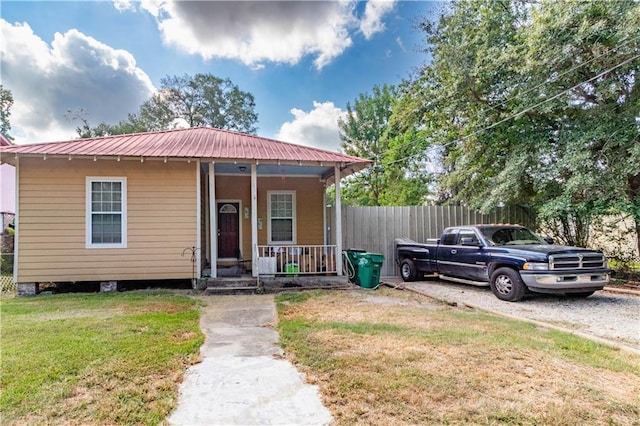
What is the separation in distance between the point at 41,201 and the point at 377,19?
41.5ft

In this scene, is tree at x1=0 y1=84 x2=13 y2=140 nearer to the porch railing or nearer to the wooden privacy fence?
the porch railing

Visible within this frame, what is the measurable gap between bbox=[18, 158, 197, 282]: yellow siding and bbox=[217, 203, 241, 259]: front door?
7.14ft

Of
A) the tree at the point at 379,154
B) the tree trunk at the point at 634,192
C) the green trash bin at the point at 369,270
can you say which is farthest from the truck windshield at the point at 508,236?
the tree at the point at 379,154

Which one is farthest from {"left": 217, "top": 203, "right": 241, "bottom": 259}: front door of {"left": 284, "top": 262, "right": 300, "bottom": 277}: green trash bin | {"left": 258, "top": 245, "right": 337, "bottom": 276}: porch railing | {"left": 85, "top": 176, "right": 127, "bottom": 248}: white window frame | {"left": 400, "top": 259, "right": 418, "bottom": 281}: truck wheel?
{"left": 400, "top": 259, "right": 418, "bottom": 281}: truck wheel

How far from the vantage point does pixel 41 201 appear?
322 inches

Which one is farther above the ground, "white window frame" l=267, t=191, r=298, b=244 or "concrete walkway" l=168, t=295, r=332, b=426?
"white window frame" l=267, t=191, r=298, b=244

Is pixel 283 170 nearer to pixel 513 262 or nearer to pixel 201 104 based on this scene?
pixel 513 262

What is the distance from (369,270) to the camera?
29.6 feet

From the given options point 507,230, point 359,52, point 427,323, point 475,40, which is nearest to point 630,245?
point 507,230

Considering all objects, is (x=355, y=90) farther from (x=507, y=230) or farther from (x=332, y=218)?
(x=507, y=230)

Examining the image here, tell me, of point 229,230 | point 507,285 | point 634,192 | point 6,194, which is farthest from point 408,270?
point 6,194

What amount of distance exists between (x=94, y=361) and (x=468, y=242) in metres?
7.73

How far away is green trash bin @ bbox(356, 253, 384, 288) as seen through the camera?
9.04 m

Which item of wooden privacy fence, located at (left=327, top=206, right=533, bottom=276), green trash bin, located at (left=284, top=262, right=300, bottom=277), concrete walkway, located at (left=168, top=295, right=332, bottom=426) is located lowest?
concrete walkway, located at (left=168, top=295, right=332, bottom=426)
